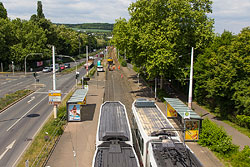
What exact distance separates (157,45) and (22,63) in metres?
55.7

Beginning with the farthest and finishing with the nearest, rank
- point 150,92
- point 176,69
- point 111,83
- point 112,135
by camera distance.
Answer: point 111,83 < point 150,92 < point 176,69 < point 112,135

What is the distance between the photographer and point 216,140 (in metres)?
19.1

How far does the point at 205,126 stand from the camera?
20031 millimetres

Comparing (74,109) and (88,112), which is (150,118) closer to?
(74,109)

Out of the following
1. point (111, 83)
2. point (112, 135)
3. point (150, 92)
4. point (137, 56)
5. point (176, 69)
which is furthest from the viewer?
point (111, 83)

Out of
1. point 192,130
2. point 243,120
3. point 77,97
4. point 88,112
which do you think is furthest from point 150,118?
point 88,112

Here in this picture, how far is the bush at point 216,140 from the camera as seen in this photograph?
18297mm

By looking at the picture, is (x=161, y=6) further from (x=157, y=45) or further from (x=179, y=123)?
(x=179, y=123)

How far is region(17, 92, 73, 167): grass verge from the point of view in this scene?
1694 centimetres

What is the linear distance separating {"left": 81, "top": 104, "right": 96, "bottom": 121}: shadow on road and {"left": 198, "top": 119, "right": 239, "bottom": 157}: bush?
12576 mm

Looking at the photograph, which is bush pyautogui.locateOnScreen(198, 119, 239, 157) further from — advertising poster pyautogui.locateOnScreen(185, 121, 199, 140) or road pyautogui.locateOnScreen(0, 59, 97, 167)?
road pyautogui.locateOnScreen(0, 59, 97, 167)

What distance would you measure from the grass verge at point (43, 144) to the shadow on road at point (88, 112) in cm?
271

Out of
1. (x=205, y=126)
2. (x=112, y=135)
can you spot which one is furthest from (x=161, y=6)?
(x=112, y=135)

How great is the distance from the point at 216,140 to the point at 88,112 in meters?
16.2
